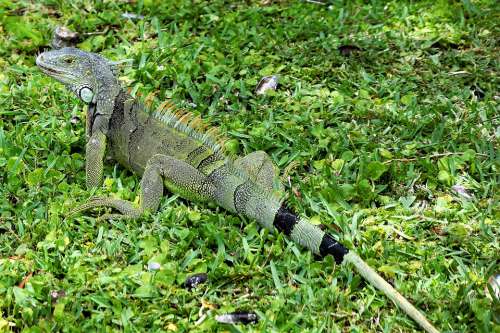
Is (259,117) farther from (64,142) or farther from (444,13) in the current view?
(444,13)

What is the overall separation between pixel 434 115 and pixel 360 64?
2.89 ft

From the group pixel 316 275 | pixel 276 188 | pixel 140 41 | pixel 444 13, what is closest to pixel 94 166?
pixel 276 188

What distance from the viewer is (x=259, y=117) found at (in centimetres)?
525

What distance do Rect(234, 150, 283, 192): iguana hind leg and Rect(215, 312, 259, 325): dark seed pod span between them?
91cm

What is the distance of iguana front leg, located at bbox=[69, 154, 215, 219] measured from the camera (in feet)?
13.9

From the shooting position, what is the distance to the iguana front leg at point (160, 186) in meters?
4.24

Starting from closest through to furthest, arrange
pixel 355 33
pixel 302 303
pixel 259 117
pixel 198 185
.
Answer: pixel 302 303 → pixel 198 185 → pixel 259 117 → pixel 355 33

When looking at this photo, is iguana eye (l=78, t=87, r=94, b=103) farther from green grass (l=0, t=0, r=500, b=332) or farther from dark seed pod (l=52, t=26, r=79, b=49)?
dark seed pod (l=52, t=26, r=79, b=49)

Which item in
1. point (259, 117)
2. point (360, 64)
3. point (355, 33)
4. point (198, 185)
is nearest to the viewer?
point (198, 185)

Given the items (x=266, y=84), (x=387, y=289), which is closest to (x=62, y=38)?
(x=266, y=84)

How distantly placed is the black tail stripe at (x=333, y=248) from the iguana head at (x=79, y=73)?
1.73 metres

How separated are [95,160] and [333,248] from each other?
5.22 ft

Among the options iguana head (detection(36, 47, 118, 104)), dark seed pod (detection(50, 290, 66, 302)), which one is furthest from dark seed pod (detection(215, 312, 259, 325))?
iguana head (detection(36, 47, 118, 104))

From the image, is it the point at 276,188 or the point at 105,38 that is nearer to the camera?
the point at 276,188
